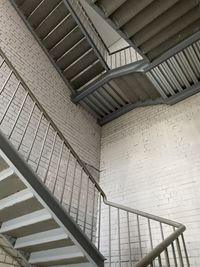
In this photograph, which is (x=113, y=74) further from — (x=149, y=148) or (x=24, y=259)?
(x=24, y=259)

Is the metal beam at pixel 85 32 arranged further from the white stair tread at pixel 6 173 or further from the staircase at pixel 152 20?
the white stair tread at pixel 6 173

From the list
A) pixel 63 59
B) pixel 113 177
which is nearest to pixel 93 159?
pixel 113 177

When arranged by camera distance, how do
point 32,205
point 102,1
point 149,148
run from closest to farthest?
1. point 32,205
2. point 102,1
3. point 149,148

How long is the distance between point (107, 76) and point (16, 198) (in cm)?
329

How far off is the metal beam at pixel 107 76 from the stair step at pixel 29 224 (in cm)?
317

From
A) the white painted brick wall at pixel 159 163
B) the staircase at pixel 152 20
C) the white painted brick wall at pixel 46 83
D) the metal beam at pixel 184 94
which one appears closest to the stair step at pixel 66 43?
the white painted brick wall at pixel 46 83

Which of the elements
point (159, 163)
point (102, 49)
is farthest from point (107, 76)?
point (159, 163)

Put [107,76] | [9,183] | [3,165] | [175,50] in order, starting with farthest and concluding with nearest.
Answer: [107,76], [175,50], [9,183], [3,165]

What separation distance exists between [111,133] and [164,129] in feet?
4.57

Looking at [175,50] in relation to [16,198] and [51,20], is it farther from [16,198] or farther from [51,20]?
[16,198]

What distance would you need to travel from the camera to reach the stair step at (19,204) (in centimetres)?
258

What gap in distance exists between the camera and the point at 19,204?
267cm

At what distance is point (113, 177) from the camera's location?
16.3ft

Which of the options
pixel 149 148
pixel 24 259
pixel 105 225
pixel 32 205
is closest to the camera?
pixel 32 205
